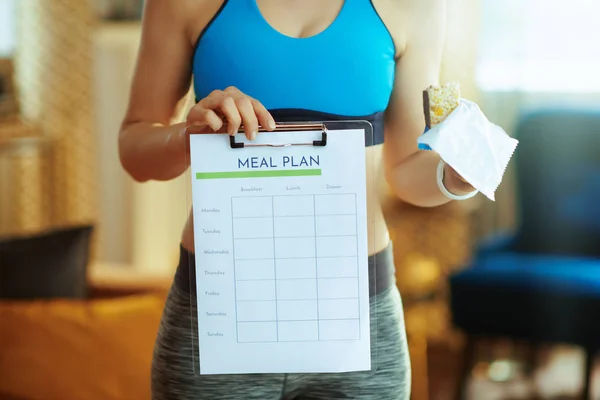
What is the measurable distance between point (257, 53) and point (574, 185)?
101 inches

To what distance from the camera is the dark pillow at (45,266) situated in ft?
6.75

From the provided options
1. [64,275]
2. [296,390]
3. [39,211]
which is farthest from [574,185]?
[296,390]

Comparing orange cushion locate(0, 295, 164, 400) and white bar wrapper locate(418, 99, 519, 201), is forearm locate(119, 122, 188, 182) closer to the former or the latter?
white bar wrapper locate(418, 99, 519, 201)

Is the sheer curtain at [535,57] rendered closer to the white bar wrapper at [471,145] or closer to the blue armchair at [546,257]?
the blue armchair at [546,257]

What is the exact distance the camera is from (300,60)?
0.67m

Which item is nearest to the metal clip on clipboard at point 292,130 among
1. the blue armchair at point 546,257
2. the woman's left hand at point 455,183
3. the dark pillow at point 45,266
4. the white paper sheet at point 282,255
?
the white paper sheet at point 282,255

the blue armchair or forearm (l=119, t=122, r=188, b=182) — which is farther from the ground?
forearm (l=119, t=122, r=188, b=182)

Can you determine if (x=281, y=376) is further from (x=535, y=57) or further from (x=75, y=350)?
(x=535, y=57)

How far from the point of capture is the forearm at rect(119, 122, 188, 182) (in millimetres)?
677

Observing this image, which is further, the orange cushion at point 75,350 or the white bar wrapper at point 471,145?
the orange cushion at point 75,350

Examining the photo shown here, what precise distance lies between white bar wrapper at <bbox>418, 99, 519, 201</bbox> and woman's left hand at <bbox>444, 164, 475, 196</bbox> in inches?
0.9

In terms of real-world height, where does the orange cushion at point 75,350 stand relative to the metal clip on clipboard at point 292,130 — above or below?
below

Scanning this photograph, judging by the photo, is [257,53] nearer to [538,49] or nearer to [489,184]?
[489,184]

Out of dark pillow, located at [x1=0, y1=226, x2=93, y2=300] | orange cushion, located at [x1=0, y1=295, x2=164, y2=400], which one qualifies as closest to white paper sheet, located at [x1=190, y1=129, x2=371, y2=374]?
orange cushion, located at [x1=0, y1=295, x2=164, y2=400]
